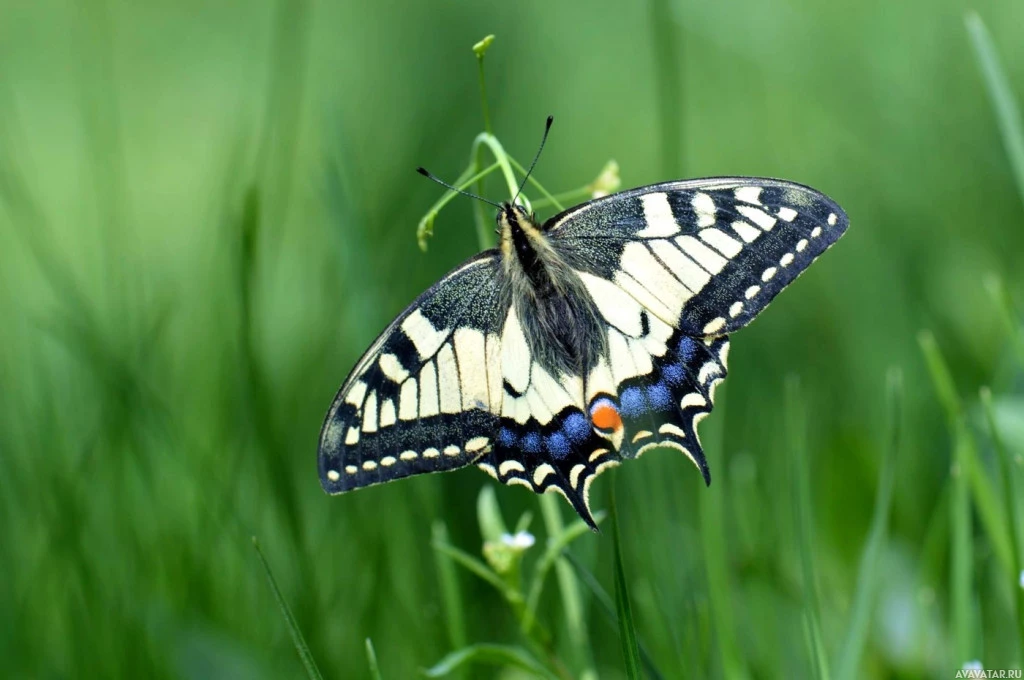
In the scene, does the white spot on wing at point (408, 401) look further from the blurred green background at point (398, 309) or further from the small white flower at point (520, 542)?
the small white flower at point (520, 542)

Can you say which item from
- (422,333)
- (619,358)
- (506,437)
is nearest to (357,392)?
(422,333)

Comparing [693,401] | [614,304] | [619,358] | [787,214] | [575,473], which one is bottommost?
[575,473]

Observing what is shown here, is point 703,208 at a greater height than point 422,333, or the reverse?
point 703,208

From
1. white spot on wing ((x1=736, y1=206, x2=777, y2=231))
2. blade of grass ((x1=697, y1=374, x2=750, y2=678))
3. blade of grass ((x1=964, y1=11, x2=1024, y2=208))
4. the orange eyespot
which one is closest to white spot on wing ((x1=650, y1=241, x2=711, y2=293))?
white spot on wing ((x1=736, y1=206, x2=777, y2=231))

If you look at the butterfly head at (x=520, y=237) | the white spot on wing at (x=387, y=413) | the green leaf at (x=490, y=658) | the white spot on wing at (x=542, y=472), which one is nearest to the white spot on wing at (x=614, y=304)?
the butterfly head at (x=520, y=237)

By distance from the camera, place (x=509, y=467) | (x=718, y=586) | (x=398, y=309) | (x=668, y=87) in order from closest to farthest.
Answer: (x=718, y=586) < (x=509, y=467) < (x=668, y=87) < (x=398, y=309)

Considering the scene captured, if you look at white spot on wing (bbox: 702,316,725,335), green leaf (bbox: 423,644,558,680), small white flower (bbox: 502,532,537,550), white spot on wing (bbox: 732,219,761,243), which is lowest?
green leaf (bbox: 423,644,558,680)

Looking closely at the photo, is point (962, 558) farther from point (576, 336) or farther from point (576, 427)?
point (576, 336)

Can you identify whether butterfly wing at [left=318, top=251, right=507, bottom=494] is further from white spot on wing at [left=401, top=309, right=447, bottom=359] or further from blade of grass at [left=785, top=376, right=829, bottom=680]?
blade of grass at [left=785, top=376, right=829, bottom=680]
